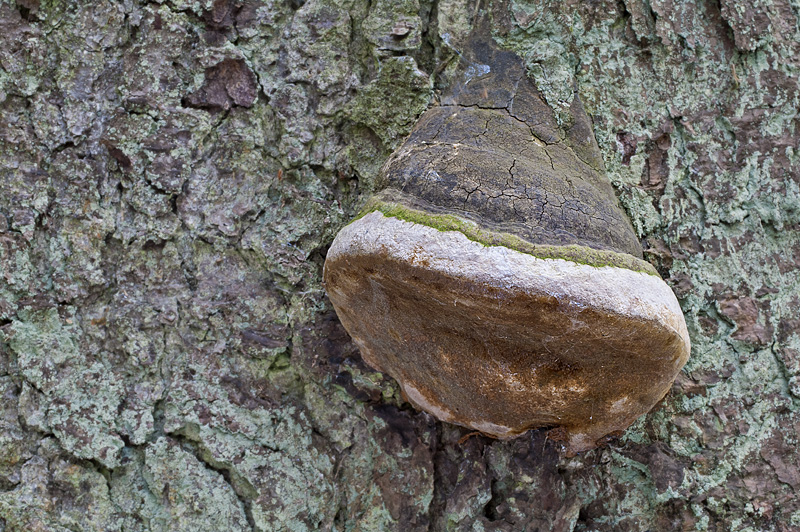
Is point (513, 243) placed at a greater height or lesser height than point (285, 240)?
greater

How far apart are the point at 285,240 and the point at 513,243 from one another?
85 cm

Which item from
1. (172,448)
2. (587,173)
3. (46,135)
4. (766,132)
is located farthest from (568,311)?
(46,135)

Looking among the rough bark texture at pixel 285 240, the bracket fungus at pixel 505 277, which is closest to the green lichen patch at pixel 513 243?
the bracket fungus at pixel 505 277

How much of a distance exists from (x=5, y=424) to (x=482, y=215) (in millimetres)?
1658

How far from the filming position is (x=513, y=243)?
1.35 m

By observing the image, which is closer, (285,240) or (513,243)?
(513,243)

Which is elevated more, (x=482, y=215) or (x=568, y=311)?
(x=482, y=215)

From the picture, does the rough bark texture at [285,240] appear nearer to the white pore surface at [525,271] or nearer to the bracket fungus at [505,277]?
the bracket fungus at [505,277]

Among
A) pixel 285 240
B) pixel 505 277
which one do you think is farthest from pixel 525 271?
pixel 285 240

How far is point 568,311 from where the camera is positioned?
4.23ft

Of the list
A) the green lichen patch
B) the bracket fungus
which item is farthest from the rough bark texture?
the green lichen patch

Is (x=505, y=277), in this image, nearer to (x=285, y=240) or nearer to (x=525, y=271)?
(x=525, y=271)

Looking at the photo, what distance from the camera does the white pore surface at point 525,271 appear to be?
128 centimetres

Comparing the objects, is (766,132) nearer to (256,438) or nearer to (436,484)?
(436,484)
